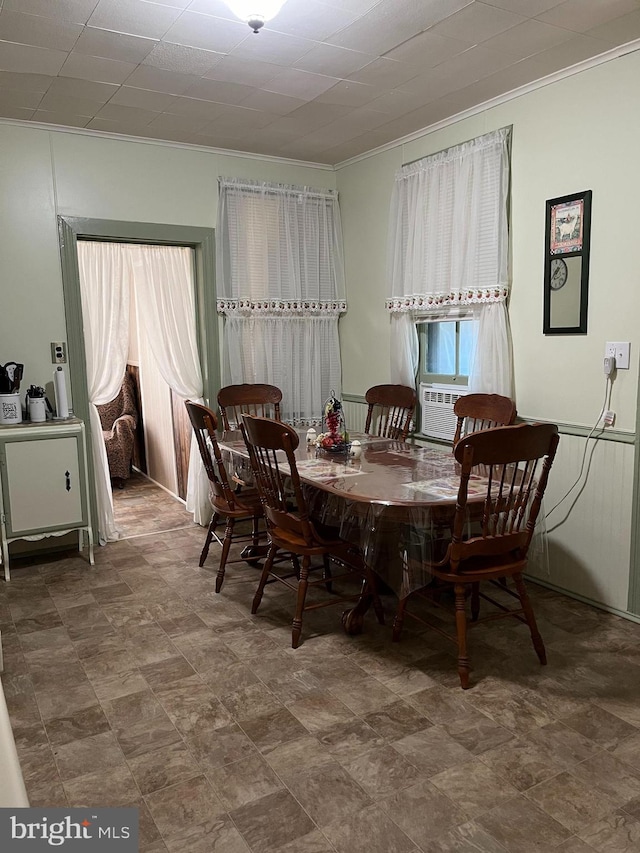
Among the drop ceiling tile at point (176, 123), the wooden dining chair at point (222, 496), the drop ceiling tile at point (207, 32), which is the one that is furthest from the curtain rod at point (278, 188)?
the wooden dining chair at point (222, 496)

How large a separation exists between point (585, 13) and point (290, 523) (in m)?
2.48

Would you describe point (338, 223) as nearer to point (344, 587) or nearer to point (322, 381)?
point (322, 381)

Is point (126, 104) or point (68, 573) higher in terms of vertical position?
point (126, 104)

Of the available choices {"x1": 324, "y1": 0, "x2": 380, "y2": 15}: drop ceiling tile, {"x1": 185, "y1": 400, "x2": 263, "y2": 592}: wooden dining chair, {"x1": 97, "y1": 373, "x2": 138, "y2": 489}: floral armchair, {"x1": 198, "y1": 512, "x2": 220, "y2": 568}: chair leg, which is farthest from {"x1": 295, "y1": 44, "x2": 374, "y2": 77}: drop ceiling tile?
{"x1": 97, "y1": 373, "x2": 138, "y2": 489}: floral armchair

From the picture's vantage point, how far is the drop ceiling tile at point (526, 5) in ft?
8.35

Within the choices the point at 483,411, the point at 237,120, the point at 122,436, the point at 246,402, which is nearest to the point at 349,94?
the point at 237,120

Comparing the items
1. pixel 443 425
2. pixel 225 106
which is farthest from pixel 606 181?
pixel 225 106

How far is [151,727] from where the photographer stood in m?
2.35

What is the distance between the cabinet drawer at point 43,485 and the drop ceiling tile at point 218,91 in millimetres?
2084

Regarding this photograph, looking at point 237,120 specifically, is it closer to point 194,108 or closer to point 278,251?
point 194,108

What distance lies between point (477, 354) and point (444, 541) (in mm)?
1407

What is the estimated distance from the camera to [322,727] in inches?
91.8

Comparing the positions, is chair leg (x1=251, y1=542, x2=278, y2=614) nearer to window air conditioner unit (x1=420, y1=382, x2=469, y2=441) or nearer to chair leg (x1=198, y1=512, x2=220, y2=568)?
chair leg (x1=198, y1=512, x2=220, y2=568)

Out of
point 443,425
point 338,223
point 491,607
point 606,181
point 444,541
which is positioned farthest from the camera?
point 338,223
